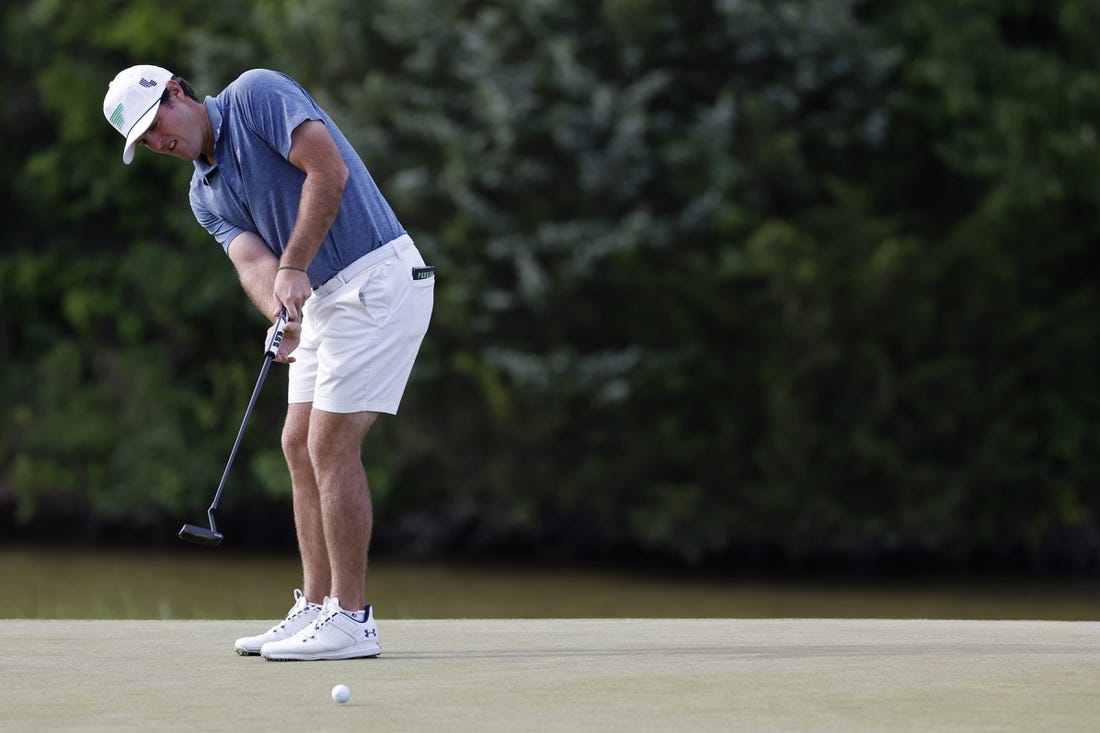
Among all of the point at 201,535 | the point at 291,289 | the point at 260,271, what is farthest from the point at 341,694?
the point at 260,271

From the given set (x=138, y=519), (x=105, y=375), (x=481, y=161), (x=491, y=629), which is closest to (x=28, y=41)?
(x=105, y=375)

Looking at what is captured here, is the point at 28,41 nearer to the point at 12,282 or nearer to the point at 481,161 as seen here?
the point at 12,282

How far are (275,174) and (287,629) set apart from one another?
4.64 ft

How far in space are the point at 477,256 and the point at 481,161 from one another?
0.89 m

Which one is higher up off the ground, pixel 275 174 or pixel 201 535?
pixel 275 174

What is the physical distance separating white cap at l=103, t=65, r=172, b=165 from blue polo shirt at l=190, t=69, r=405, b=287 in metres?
0.18

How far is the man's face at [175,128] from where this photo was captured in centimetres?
577

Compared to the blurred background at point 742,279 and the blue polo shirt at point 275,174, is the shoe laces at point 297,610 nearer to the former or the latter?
the blue polo shirt at point 275,174

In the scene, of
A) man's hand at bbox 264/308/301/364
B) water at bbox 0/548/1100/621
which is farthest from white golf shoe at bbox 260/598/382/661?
water at bbox 0/548/1100/621

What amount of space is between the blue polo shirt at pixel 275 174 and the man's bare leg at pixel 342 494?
1.47 ft

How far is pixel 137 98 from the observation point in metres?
5.73

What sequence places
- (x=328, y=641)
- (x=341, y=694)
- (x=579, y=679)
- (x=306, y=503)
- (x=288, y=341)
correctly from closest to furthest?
(x=341, y=694) → (x=579, y=679) → (x=328, y=641) → (x=288, y=341) → (x=306, y=503)

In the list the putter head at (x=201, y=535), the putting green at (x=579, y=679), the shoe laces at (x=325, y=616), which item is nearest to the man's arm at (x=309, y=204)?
the putter head at (x=201, y=535)

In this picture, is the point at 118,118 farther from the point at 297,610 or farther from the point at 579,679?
the point at 579,679
